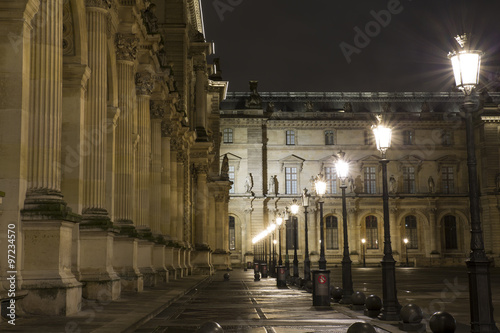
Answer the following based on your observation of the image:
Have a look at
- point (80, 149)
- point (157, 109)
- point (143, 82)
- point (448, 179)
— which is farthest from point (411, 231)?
Result: point (80, 149)

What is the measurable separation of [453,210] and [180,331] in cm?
9309

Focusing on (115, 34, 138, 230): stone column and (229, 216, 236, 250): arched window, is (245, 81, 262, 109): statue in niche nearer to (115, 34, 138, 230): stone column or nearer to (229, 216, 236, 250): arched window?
(229, 216, 236, 250): arched window

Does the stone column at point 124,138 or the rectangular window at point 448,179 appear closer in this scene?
the stone column at point 124,138

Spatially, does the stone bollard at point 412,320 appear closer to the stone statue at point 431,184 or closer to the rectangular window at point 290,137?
the rectangular window at point 290,137

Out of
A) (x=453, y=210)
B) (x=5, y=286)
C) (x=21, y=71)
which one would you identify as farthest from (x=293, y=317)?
(x=453, y=210)

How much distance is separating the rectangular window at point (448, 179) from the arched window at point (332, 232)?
1581 centimetres

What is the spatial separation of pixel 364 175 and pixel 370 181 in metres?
1.15

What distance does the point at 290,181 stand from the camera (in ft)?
332

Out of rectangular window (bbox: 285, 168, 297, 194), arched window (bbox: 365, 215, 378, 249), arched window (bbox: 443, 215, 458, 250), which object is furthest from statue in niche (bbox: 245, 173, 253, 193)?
arched window (bbox: 443, 215, 458, 250)

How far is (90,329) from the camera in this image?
1308 centimetres

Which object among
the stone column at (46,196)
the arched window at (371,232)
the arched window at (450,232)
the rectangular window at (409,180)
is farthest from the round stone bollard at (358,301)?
the arched window at (450,232)

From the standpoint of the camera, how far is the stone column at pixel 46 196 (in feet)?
48.1

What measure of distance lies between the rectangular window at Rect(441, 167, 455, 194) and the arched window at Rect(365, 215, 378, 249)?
10699 mm

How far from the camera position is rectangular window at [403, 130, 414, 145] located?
103m
